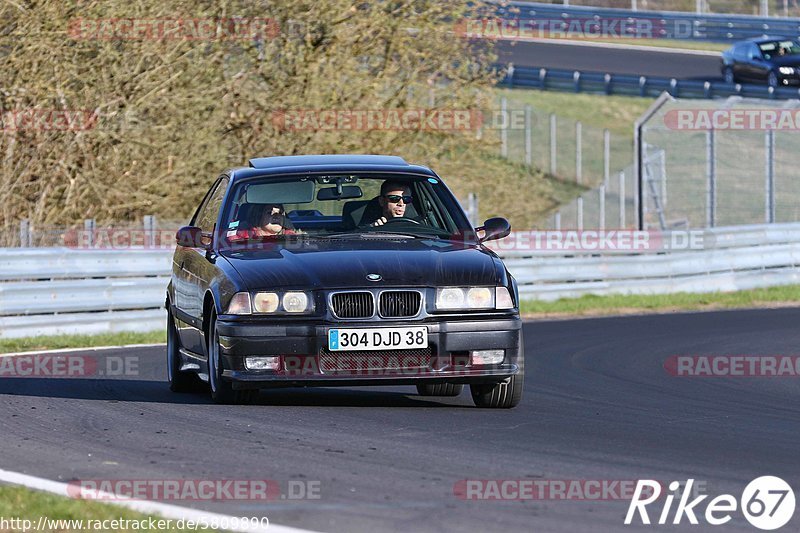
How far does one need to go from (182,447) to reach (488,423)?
73.2 inches

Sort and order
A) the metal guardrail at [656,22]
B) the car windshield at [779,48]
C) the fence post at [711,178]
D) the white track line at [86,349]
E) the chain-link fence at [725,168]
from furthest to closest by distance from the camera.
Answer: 1. the metal guardrail at [656,22]
2. the car windshield at [779,48]
3. the chain-link fence at [725,168]
4. the fence post at [711,178]
5. the white track line at [86,349]

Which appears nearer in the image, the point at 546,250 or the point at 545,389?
the point at 545,389

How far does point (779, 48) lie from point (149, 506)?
43.2 m

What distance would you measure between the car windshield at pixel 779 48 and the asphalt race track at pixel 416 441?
3628 cm

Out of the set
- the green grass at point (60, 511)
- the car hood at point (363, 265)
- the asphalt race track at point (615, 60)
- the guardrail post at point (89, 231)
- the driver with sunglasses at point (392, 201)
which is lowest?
the asphalt race track at point (615, 60)

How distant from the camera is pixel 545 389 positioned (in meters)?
11.0

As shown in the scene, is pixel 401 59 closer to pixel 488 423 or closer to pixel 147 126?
pixel 147 126

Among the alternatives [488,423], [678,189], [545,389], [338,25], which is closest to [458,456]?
[488,423]

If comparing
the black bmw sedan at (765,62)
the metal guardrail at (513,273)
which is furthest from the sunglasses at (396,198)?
the black bmw sedan at (765,62)

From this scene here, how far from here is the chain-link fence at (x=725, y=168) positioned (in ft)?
82.3

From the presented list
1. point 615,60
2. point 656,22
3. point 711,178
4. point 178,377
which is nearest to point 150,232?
point 178,377

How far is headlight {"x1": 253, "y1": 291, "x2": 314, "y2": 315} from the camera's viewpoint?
8891 millimetres

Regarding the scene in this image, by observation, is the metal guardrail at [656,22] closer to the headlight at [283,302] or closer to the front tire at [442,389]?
the front tire at [442,389]

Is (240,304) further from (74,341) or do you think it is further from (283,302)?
(74,341)
